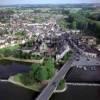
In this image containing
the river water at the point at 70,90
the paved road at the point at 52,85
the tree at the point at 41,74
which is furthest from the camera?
the tree at the point at 41,74

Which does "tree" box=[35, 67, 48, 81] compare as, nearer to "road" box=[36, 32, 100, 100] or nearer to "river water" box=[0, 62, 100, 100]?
"road" box=[36, 32, 100, 100]

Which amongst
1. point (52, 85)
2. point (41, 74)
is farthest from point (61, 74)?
point (52, 85)

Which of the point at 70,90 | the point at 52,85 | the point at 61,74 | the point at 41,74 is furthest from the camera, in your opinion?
the point at 61,74

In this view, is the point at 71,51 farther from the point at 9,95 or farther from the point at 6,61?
the point at 9,95

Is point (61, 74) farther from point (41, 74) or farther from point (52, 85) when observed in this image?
point (52, 85)

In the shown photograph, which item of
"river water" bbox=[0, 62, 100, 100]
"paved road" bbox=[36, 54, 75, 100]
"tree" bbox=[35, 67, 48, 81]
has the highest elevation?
"tree" bbox=[35, 67, 48, 81]

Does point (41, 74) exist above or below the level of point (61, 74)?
above

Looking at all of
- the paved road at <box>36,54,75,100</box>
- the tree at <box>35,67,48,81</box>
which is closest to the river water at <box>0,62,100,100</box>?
the paved road at <box>36,54,75,100</box>

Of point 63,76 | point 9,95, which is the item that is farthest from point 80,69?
point 9,95

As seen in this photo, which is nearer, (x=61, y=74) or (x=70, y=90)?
(x=70, y=90)

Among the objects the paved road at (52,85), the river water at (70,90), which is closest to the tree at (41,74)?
the paved road at (52,85)

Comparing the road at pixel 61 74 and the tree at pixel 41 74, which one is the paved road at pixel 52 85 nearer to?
the road at pixel 61 74
